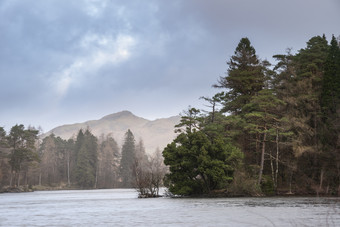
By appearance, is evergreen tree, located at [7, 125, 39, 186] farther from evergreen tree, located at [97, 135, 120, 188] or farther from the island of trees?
the island of trees

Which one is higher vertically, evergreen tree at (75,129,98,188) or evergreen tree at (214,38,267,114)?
evergreen tree at (214,38,267,114)

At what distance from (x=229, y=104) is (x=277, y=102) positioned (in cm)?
872

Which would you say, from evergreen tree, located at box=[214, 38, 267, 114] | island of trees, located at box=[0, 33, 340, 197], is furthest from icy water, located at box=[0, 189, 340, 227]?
evergreen tree, located at box=[214, 38, 267, 114]

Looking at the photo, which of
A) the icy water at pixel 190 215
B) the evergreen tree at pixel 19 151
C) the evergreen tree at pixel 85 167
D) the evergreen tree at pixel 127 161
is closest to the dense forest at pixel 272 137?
the icy water at pixel 190 215

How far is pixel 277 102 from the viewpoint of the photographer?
46062 mm

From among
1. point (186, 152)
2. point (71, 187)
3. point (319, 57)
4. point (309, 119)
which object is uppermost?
point (319, 57)

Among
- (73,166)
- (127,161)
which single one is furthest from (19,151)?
(127,161)

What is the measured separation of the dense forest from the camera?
1660 inches

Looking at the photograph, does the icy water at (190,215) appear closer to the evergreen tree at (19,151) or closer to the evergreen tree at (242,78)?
the evergreen tree at (242,78)

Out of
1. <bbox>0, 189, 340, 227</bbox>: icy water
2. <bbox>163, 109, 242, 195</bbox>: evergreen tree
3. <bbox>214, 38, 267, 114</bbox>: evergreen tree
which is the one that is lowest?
<bbox>0, 189, 340, 227</bbox>: icy water

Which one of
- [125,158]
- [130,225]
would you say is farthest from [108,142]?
[130,225]

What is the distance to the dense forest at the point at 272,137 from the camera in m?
42.2

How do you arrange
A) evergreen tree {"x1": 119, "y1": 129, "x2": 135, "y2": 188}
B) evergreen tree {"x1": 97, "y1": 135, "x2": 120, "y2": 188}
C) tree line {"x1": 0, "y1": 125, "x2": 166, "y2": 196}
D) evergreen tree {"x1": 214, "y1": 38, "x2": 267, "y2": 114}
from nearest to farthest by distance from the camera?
evergreen tree {"x1": 214, "y1": 38, "x2": 267, "y2": 114} < tree line {"x1": 0, "y1": 125, "x2": 166, "y2": 196} < evergreen tree {"x1": 97, "y1": 135, "x2": 120, "y2": 188} < evergreen tree {"x1": 119, "y1": 129, "x2": 135, "y2": 188}

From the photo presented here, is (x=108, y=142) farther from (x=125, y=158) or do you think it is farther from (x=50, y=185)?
(x=50, y=185)
